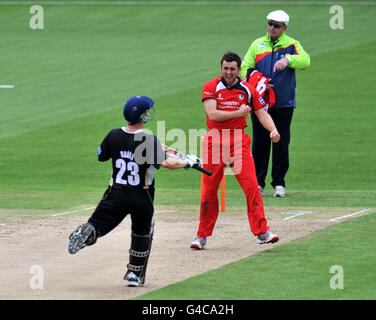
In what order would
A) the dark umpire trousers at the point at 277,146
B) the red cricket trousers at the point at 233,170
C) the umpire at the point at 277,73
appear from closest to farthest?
the red cricket trousers at the point at 233,170 → the umpire at the point at 277,73 → the dark umpire trousers at the point at 277,146

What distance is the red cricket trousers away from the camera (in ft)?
36.4

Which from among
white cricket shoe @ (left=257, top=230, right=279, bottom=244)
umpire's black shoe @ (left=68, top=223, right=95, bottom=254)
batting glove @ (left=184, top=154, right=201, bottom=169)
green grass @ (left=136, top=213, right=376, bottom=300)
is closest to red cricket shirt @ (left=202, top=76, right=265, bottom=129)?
white cricket shoe @ (left=257, top=230, right=279, bottom=244)

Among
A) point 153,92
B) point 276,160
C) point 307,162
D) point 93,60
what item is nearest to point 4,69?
point 93,60

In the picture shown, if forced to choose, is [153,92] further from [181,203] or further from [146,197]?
[146,197]

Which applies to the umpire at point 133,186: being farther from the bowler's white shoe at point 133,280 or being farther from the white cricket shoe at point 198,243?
the white cricket shoe at point 198,243

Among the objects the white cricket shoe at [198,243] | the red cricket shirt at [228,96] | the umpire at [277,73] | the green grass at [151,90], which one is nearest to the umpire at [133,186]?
the white cricket shoe at [198,243]

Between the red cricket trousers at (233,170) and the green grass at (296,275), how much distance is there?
0.50m

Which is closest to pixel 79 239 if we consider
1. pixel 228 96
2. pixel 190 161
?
pixel 190 161

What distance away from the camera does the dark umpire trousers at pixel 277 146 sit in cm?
1518

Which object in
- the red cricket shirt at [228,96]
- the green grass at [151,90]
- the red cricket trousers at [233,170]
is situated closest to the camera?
the red cricket trousers at [233,170]

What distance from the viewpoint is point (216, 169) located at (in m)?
11.2

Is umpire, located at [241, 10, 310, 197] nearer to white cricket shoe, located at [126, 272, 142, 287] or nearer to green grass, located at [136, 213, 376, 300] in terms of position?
green grass, located at [136, 213, 376, 300]

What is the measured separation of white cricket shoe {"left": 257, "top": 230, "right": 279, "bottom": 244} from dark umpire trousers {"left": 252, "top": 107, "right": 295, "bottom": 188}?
4.18 meters

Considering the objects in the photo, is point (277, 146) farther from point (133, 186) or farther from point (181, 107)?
point (181, 107)
